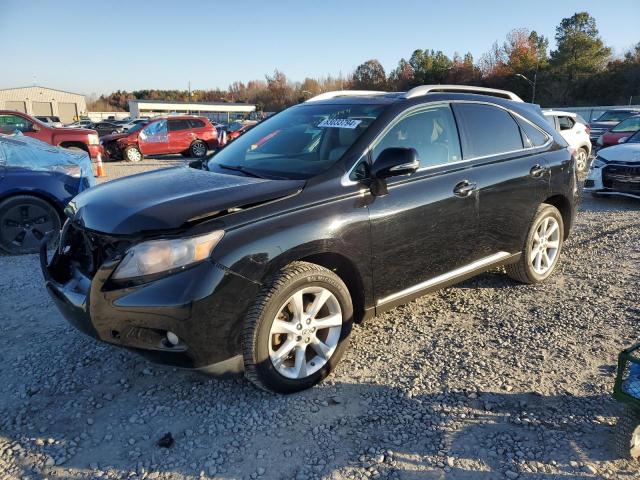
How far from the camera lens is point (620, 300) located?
4.36 metres

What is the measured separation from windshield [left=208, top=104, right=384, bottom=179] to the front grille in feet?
22.9

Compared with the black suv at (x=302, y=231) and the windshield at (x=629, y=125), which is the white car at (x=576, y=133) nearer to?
the windshield at (x=629, y=125)

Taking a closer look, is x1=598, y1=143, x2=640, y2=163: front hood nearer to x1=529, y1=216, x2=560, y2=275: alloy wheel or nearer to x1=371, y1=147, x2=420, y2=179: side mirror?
x1=529, y1=216, x2=560, y2=275: alloy wheel

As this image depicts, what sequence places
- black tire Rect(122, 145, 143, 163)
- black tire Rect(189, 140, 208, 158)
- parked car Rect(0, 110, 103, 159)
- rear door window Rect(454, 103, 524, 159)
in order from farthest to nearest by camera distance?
1. black tire Rect(189, 140, 208, 158)
2. black tire Rect(122, 145, 143, 163)
3. parked car Rect(0, 110, 103, 159)
4. rear door window Rect(454, 103, 524, 159)

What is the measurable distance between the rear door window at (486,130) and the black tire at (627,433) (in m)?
2.14

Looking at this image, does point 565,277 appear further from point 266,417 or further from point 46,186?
point 46,186

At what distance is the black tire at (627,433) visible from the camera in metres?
2.34

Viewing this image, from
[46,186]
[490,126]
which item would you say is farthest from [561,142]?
[46,186]

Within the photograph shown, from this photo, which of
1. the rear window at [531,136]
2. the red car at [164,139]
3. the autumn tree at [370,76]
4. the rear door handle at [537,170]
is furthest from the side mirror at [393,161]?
the autumn tree at [370,76]

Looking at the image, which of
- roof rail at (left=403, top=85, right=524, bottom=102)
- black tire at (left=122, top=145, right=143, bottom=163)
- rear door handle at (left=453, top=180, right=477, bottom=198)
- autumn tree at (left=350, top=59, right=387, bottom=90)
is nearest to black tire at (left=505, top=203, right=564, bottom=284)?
rear door handle at (left=453, top=180, right=477, bottom=198)

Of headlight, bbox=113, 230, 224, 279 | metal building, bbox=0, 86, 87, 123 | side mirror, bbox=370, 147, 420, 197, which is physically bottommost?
headlight, bbox=113, 230, 224, 279

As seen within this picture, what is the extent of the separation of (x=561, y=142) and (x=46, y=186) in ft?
19.2

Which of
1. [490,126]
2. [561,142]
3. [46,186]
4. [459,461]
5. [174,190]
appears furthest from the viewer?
[46,186]

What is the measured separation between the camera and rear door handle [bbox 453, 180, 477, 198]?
3.69 m
